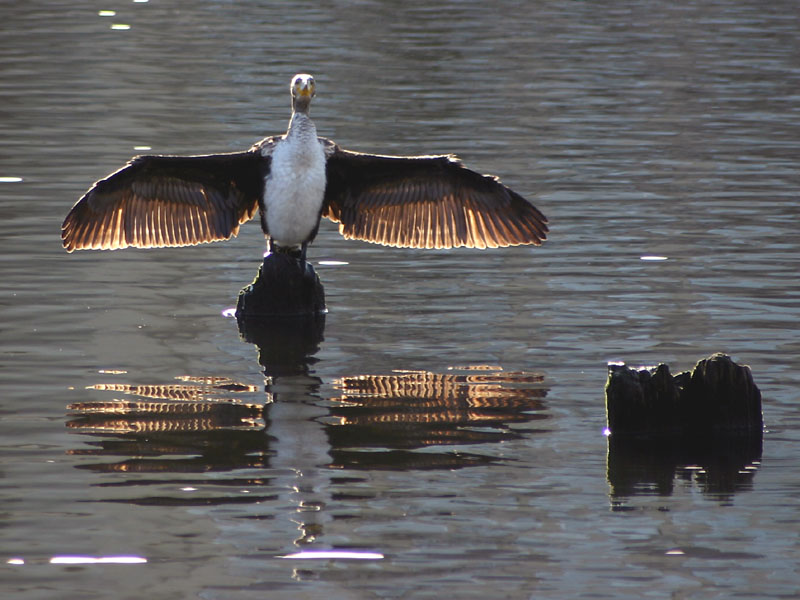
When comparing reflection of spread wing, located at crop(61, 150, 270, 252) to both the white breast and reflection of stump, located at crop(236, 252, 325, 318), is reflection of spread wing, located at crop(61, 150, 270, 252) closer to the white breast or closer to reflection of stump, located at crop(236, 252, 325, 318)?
the white breast

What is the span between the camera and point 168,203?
15.6 meters

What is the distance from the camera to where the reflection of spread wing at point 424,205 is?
1546 centimetres

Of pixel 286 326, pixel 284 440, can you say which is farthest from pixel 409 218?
pixel 284 440

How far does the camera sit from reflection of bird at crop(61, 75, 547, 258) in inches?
588

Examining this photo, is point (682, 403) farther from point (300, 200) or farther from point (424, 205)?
point (424, 205)

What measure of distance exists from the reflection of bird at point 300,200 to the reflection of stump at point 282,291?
0.77 ft

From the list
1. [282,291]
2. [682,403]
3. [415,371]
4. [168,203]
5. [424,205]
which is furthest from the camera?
[424,205]

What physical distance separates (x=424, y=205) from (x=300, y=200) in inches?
64.1

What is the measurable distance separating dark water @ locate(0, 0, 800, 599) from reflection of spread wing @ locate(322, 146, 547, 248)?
0.62 meters


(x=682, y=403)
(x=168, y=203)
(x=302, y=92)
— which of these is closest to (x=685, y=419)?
(x=682, y=403)

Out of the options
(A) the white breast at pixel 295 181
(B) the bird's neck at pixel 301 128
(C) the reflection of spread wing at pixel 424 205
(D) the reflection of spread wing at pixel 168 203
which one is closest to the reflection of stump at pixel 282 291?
(A) the white breast at pixel 295 181

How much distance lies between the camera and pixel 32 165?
2259cm

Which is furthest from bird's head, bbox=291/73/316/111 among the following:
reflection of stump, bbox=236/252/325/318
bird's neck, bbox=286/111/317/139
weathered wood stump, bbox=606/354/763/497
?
weathered wood stump, bbox=606/354/763/497

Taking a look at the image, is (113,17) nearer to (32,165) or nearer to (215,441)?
(32,165)
